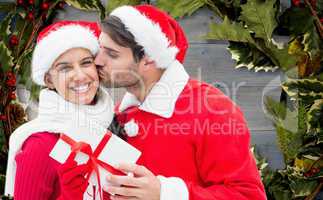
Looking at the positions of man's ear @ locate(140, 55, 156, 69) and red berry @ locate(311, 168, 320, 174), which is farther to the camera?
red berry @ locate(311, 168, 320, 174)

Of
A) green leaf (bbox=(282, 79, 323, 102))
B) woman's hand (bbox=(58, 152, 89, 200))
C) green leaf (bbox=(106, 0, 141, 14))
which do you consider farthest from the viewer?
green leaf (bbox=(282, 79, 323, 102))

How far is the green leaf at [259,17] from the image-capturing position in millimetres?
1480

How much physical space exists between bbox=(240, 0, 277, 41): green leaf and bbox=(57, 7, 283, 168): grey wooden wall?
93 millimetres

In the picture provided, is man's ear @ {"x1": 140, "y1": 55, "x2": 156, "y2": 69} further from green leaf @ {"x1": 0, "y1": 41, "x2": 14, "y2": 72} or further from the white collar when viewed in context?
green leaf @ {"x1": 0, "y1": 41, "x2": 14, "y2": 72}

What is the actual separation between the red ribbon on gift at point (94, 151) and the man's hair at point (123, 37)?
0.17m

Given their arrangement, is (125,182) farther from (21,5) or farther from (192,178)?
(21,5)

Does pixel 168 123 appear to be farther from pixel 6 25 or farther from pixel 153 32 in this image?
pixel 6 25

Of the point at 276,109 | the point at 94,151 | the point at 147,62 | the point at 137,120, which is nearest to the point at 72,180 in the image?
the point at 94,151

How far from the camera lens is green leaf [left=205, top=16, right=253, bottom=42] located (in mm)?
1460

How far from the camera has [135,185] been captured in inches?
41.6

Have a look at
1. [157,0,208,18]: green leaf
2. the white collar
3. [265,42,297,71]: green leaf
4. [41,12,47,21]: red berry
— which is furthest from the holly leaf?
[41,12,47,21]: red berry

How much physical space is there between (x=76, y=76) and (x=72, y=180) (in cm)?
20

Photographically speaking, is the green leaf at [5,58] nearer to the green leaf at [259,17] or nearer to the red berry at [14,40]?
the red berry at [14,40]

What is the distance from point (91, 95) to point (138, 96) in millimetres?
104
